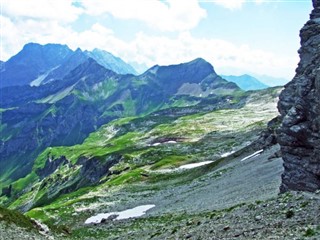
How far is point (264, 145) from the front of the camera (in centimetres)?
10350

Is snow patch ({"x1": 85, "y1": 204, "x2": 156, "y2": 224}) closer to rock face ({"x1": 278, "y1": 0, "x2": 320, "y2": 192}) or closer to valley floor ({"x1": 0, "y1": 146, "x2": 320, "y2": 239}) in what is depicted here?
valley floor ({"x1": 0, "y1": 146, "x2": 320, "y2": 239})

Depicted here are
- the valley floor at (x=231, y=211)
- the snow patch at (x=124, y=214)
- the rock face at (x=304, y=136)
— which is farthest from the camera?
the snow patch at (x=124, y=214)

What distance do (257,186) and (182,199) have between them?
17026 millimetres

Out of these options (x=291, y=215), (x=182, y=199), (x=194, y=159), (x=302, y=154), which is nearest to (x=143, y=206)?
(x=182, y=199)

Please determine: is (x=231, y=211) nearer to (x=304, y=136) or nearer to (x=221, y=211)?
(x=221, y=211)

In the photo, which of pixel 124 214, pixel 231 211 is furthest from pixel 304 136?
pixel 124 214

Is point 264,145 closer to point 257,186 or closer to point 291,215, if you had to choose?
point 257,186

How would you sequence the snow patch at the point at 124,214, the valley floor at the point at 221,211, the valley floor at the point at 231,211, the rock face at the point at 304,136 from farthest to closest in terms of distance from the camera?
the snow patch at the point at 124,214
the rock face at the point at 304,136
the valley floor at the point at 221,211
the valley floor at the point at 231,211

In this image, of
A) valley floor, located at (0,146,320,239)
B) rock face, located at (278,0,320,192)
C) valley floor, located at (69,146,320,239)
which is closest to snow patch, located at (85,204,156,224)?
valley floor, located at (0,146,320,239)

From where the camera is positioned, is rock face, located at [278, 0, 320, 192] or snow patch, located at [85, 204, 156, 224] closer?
rock face, located at [278, 0, 320, 192]

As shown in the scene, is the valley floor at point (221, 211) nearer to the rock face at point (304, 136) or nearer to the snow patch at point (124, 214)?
the snow patch at point (124, 214)

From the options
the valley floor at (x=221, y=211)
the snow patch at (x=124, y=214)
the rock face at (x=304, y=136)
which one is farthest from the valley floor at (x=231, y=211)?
the rock face at (x=304, y=136)

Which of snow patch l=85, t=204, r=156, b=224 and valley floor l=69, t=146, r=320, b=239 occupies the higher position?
valley floor l=69, t=146, r=320, b=239

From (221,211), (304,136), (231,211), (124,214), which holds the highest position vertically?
(304,136)
